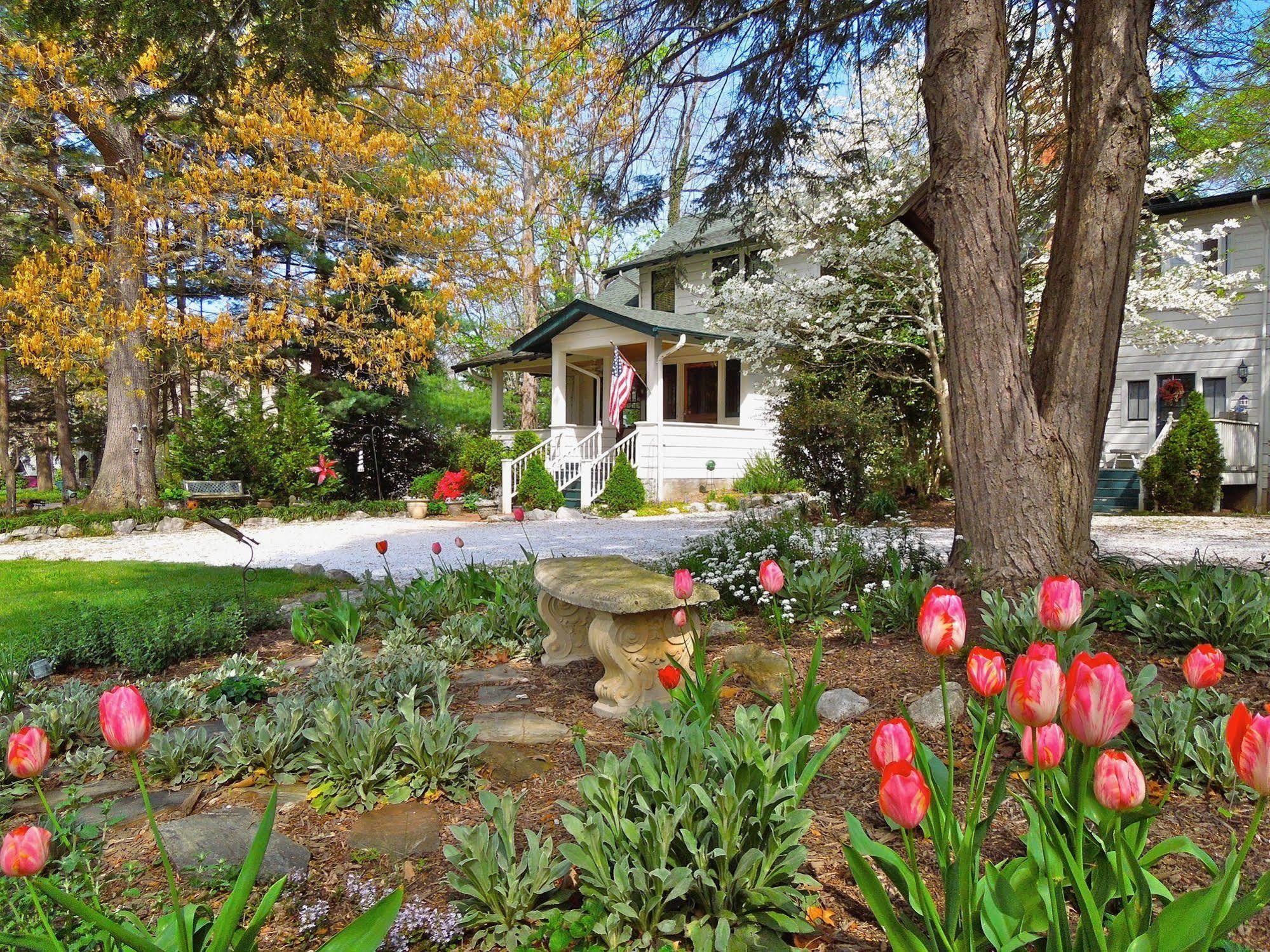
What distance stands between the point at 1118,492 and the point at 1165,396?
2317 millimetres

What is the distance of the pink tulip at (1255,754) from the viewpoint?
0.95 m

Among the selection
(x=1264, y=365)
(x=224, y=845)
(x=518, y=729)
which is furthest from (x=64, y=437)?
(x=1264, y=365)

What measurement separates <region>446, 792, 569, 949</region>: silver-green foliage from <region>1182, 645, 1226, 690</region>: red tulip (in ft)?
4.42

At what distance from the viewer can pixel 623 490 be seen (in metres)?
13.8

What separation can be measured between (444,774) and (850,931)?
1350 millimetres

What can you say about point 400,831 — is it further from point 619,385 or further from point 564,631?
point 619,385

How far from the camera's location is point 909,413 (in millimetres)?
13812

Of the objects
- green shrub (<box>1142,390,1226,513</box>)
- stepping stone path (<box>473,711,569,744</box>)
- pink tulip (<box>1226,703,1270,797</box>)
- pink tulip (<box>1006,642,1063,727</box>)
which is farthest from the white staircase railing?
pink tulip (<box>1226,703,1270,797</box>)

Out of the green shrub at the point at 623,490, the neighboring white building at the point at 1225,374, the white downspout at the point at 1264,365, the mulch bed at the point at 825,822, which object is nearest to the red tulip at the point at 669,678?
the mulch bed at the point at 825,822

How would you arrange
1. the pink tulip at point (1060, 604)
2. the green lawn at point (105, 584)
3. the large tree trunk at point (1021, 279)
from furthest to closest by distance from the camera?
the green lawn at point (105, 584)
the large tree trunk at point (1021, 279)
the pink tulip at point (1060, 604)

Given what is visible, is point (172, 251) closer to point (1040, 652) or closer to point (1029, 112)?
point (1029, 112)

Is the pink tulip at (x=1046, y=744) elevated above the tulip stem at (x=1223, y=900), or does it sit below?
above

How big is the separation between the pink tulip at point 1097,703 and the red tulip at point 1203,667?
15.9 inches

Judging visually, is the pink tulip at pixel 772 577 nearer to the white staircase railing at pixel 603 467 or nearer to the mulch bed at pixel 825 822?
the mulch bed at pixel 825 822
